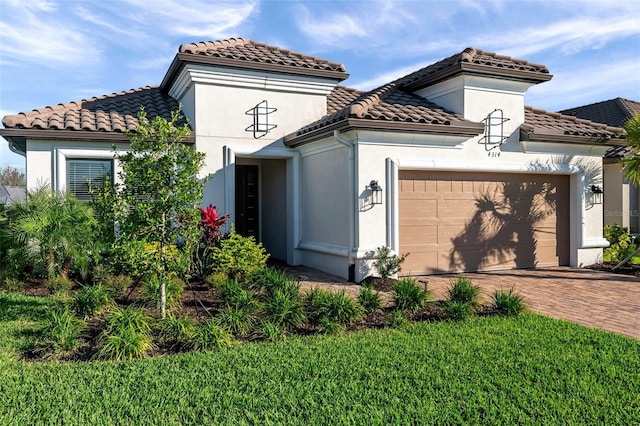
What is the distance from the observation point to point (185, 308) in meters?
7.66

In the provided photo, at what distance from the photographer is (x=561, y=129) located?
12859 mm

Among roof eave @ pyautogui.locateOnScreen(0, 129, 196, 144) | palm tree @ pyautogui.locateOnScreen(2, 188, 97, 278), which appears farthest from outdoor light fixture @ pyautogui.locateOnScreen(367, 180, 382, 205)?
palm tree @ pyautogui.locateOnScreen(2, 188, 97, 278)

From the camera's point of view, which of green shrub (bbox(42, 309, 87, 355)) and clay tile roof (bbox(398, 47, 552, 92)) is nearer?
green shrub (bbox(42, 309, 87, 355))

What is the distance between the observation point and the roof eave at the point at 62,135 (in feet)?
33.6

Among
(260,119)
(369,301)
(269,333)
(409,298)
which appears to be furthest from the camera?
(260,119)

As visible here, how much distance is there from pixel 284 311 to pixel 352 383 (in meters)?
2.13

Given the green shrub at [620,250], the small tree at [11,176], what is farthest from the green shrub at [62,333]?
the small tree at [11,176]

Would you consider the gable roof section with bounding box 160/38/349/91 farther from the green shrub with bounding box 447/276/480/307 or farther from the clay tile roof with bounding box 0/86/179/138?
the green shrub with bounding box 447/276/480/307

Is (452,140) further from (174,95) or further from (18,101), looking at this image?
(18,101)

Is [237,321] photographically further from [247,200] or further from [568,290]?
[247,200]

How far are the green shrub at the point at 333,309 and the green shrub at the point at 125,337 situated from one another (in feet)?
7.59

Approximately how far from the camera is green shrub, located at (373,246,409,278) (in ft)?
33.2

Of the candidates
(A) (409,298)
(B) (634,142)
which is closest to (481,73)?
(B) (634,142)

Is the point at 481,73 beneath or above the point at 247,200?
above
